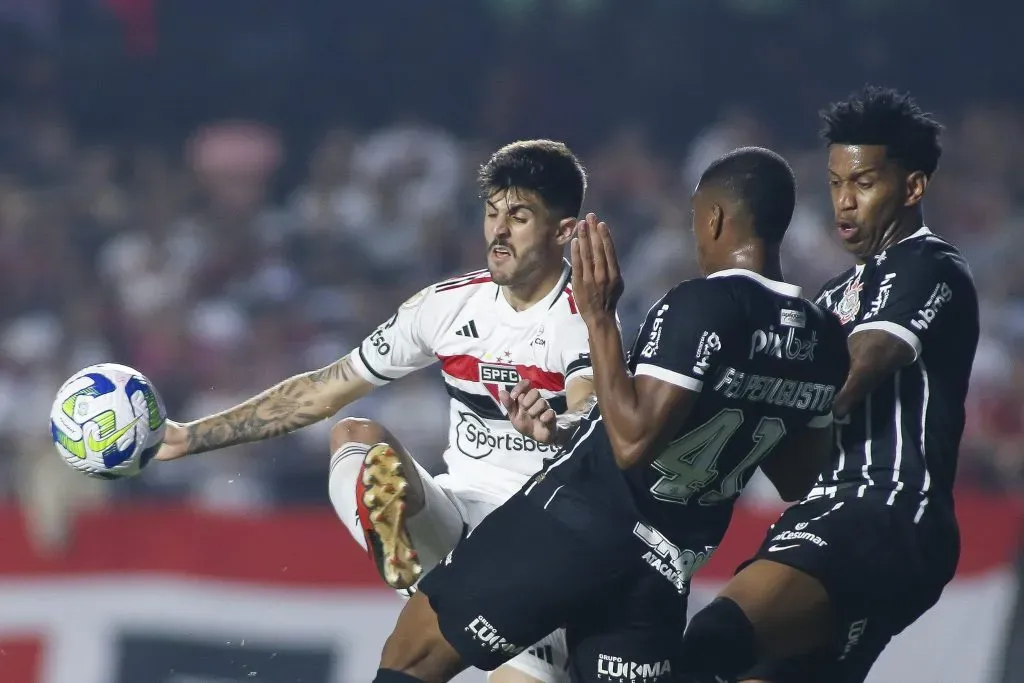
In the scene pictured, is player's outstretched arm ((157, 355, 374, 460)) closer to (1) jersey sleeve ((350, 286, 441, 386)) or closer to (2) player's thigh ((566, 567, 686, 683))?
(1) jersey sleeve ((350, 286, 441, 386))

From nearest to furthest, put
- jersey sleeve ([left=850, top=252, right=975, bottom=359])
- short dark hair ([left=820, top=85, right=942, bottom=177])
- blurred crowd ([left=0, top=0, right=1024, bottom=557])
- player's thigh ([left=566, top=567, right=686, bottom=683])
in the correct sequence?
player's thigh ([left=566, top=567, right=686, bottom=683]), jersey sleeve ([left=850, top=252, right=975, bottom=359]), short dark hair ([left=820, top=85, right=942, bottom=177]), blurred crowd ([left=0, top=0, right=1024, bottom=557])

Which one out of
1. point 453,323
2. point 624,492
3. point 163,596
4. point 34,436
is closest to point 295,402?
point 453,323

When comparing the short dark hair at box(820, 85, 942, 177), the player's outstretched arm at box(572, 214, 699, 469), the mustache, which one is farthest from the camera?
the mustache

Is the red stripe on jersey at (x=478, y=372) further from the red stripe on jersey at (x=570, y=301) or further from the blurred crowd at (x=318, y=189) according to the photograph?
the blurred crowd at (x=318, y=189)

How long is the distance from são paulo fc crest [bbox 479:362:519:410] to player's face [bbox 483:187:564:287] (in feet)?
0.98

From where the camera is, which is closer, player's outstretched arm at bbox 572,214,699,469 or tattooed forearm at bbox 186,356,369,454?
player's outstretched arm at bbox 572,214,699,469

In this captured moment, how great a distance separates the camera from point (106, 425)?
4871 mm

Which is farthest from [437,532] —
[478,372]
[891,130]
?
[891,130]

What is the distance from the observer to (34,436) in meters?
9.39

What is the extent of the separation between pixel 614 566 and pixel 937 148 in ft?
6.39

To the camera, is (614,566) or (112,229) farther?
(112,229)

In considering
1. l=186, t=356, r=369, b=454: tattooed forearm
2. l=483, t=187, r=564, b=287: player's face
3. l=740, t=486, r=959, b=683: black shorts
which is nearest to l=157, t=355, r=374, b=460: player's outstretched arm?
l=186, t=356, r=369, b=454: tattooed forearm

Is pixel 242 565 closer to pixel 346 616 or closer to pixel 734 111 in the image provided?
pixel 346 616

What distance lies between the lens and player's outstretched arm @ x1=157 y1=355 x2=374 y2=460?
206 inches
